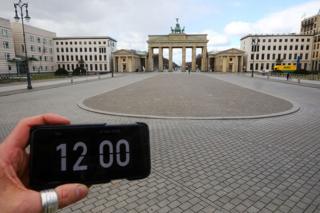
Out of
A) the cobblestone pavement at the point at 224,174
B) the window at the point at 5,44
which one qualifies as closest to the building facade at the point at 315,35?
the cobblestone pavement at the point at 224,174

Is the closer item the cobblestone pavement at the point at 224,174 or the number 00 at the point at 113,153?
the number 00 at the point at 113,153

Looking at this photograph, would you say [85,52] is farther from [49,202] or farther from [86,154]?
[49,202]

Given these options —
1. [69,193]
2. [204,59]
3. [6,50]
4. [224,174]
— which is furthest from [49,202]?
[204,59]

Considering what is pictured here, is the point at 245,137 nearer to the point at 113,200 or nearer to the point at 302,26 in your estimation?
the point at 113,200

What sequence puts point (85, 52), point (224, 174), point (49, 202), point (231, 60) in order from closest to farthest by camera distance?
point (49, 202) < point (224, 174) < point (231, 60) < point (85, 52)

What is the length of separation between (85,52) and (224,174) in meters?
105

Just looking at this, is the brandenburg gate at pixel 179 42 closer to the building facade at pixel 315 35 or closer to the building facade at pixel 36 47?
the building facade at pixel 36 47

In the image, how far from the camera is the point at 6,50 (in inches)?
2468

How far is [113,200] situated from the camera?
365 centimetres

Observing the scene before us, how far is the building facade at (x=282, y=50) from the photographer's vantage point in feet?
299

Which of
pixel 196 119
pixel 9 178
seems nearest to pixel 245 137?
pixel 196 119

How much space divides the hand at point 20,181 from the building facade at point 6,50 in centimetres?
7492

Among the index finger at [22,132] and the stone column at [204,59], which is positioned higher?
the stone column at [204,59]

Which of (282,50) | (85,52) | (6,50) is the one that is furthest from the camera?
(85,52)
